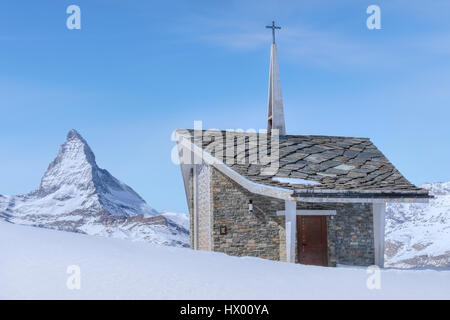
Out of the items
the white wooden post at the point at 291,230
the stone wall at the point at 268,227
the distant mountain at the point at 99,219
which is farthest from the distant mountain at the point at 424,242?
the white wooden post at the point at 291,230

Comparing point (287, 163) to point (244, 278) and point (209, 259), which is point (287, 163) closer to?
point (209, 259)

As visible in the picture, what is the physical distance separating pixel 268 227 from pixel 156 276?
793 centimetres

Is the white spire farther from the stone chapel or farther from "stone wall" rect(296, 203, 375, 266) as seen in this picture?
"stone wall" rect(296, 203, 375, 266)

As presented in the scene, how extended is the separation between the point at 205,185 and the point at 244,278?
8787mm

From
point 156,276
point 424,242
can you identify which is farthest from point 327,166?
point 424,242

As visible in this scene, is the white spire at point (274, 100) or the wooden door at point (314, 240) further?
the white spire at point (274, 100)

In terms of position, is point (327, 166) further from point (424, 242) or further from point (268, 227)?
point (424, 242)

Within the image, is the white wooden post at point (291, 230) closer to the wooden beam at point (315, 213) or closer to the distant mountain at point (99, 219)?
the wooden beam at point (315, 213)

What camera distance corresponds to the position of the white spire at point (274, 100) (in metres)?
19.4

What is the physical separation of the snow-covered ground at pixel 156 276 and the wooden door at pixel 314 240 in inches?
199

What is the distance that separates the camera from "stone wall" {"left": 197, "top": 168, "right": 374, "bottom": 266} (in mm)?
15227

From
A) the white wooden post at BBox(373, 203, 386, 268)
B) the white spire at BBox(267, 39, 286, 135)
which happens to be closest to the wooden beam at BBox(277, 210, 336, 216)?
the white wooden post at BBox(373, 203, 386, 268)

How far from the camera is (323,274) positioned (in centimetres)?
930
